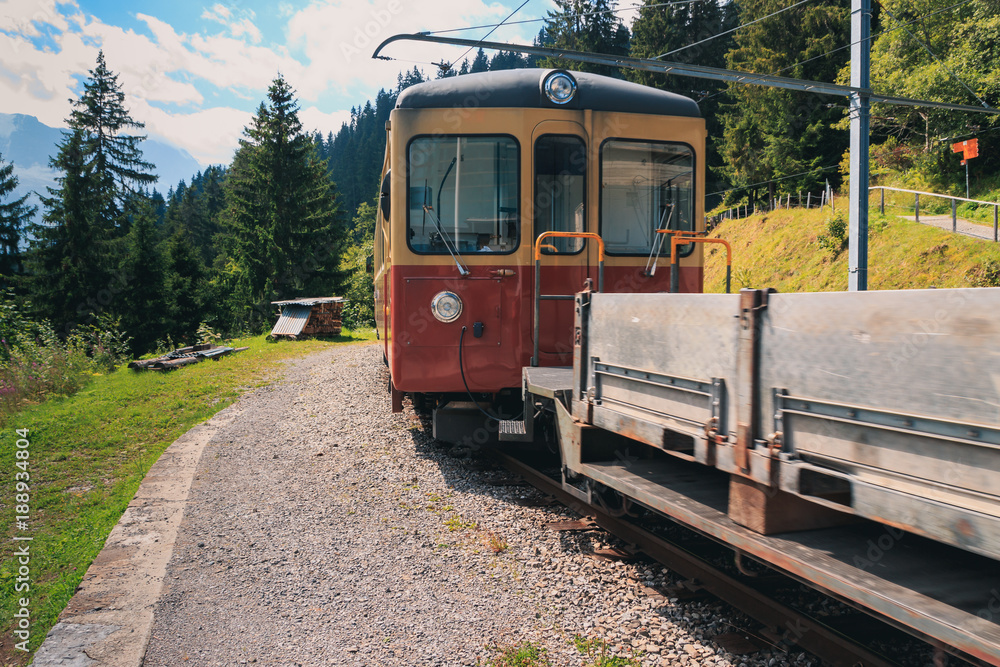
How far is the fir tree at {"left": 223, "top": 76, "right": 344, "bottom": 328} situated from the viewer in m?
32.1

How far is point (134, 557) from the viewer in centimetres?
425

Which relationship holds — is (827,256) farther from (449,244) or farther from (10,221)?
(10,221)

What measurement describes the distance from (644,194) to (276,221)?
29.5 metres

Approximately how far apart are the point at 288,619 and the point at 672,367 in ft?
8.28

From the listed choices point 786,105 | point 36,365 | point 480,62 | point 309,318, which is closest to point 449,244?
point 36,365

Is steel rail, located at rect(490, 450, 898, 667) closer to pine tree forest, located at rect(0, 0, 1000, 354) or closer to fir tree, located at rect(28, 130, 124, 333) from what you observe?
pine tree forest, located at rect(0, 0, 1000, 354)

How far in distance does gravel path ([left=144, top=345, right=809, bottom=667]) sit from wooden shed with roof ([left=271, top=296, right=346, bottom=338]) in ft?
48.7

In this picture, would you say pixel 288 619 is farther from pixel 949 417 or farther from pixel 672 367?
pixel 949 417

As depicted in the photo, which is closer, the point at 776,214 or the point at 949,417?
the point at 949,417

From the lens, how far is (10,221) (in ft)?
110

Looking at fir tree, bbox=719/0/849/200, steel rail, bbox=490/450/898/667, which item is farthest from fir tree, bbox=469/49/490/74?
steel rail, bbox=490/450/898/667

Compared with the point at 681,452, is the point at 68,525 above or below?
below

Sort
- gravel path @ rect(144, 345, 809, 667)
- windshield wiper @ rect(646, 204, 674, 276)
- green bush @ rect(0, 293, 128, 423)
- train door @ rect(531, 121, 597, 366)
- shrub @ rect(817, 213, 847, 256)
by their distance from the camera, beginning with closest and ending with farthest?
gravel path @ rect(144, 345, 809, 667) < train door @ rect(531, 121, 597, 366) < windshield wiper @ rect(646, 204, 674, 276) < green bush @ rect(0, 293, 128, 423) < shrub @ rect(817, 213, 847, 256)

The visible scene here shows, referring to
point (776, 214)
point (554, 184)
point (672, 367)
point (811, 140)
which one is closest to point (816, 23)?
point (811, 140)
